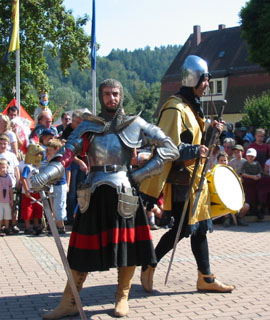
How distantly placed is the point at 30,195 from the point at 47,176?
193 inches

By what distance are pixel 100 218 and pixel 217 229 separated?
5638mm

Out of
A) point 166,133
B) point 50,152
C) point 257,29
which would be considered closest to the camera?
point 166,133

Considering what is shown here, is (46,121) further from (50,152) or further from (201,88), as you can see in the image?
(201,88)

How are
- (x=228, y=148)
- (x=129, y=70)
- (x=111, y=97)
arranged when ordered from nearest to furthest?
(x=111, y=97), (x=228, y=148), (x=129, y=70)

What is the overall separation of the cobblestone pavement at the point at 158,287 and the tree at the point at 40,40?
18.3 m

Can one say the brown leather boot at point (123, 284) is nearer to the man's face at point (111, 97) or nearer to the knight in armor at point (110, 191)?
the knight in armor at point (110, 191)

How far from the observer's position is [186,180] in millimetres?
5469

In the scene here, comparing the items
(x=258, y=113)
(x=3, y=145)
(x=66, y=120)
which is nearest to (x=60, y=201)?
(x=3, y=145)

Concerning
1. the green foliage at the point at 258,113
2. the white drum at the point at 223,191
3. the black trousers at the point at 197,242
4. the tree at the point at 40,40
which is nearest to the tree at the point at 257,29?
the green foliage at the point at 258,113

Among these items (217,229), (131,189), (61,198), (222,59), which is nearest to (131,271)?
(131,189)

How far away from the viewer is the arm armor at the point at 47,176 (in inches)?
172

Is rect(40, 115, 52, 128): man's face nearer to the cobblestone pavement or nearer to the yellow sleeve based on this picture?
the cobblestone pavement

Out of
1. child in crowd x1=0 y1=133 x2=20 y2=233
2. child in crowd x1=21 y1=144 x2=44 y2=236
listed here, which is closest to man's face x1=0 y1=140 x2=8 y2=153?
child in crowd x1=0 y1=133 x2=20 y2=233

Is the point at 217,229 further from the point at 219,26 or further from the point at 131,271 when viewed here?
the point at 219,26
